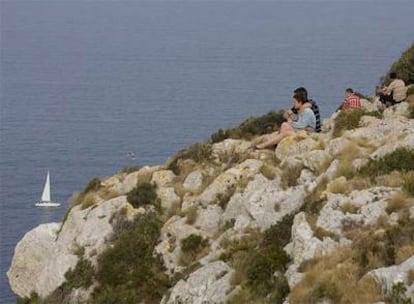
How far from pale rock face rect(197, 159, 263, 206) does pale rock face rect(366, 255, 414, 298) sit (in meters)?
8.76

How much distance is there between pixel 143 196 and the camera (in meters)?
24.2

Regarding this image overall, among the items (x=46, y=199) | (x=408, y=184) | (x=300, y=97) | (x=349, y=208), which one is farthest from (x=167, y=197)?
(x=46, y=199)

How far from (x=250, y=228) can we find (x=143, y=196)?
5.67 m

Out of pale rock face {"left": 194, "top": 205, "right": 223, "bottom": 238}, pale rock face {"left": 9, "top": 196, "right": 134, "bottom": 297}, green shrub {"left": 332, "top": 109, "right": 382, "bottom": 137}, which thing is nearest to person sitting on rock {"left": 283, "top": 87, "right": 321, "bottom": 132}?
green shrub {"left": 332, "top": 109, "right": 382, "bottom": 137}

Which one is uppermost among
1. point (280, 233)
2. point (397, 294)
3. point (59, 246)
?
point (397, 294)

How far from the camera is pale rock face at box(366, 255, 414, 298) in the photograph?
13453mm

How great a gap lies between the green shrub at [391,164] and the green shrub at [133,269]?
5.94 meters

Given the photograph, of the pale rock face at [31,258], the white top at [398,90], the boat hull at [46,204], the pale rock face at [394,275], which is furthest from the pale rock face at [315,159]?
the boat hull at [46,204]

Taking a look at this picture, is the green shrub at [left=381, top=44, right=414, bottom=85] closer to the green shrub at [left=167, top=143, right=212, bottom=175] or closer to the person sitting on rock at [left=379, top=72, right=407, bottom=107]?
the person sitting on rock at [left=379, top=72, right=407, bottom=107]

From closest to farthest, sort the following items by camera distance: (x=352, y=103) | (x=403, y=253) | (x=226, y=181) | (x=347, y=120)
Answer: (x=403, y=253)
(x=226, y=181)
(x=347, y=120)
(x=352, y=103)

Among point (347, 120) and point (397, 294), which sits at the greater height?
point (347, 120)

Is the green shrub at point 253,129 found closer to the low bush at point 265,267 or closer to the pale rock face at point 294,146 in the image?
the pale rock face at point 294,146

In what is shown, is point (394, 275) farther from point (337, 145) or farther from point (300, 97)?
point (300, 97)

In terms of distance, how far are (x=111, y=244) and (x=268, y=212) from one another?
18.0ft
